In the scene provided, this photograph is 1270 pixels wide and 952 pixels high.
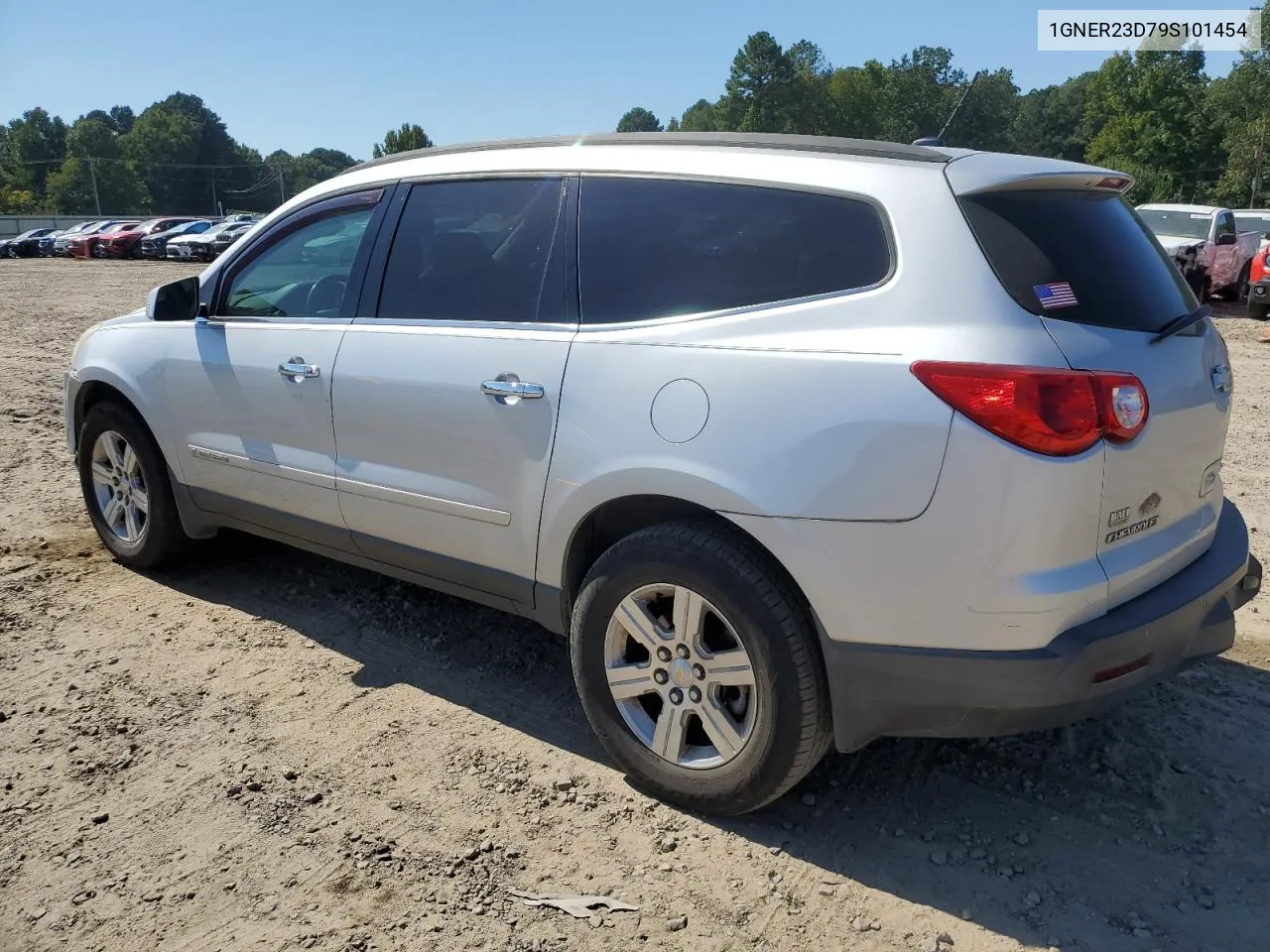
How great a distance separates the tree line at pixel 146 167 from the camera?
101 meters

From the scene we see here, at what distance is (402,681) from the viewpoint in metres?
3.84

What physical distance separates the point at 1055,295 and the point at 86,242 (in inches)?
1813

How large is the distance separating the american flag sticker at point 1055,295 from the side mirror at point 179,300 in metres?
3.49

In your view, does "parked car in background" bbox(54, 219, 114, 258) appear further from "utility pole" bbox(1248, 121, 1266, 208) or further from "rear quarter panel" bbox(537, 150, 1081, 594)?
"utility pole" bbox(1248, 121, 1266, 208)

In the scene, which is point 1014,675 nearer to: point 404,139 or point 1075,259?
point 1075,259

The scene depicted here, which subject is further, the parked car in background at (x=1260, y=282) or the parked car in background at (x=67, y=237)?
the parked car in background at (x=67, y=237)

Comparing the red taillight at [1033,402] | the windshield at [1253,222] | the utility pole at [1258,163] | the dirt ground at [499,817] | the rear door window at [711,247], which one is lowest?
the dirt ground at [499,817]

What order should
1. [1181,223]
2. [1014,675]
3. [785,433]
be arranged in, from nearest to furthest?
[1014,675]
[785,433]
[1181,223]

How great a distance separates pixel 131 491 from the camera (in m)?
→ 4.88

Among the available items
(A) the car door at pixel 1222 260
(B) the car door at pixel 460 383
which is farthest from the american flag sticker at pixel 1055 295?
(A) the car door at pixel 1222 260

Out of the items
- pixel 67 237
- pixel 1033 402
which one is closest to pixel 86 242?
pixel 67 237

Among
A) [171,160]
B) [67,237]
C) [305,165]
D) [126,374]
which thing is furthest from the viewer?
[305,165]

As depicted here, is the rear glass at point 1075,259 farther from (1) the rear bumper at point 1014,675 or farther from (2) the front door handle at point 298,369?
(2) the front door handle at point 298,369

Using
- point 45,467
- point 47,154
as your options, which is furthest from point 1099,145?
point 47,154
